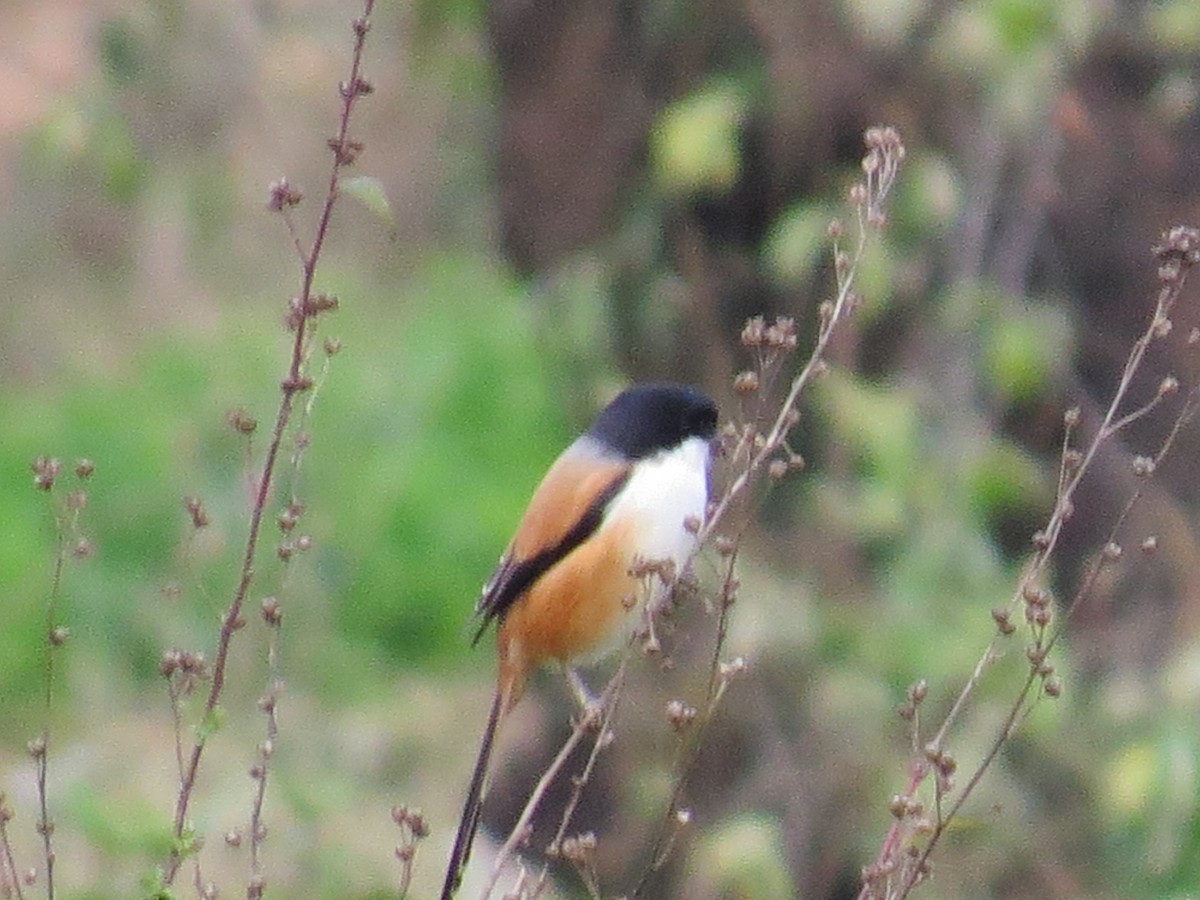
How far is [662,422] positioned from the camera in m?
3.87

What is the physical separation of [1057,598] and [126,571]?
3.20m

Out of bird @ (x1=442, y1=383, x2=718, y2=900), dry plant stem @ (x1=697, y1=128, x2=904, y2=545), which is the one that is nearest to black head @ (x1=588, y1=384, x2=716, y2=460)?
bird @ (x1=442, y1=383, x2=718, y2=900)

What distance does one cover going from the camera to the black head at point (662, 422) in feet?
12.7

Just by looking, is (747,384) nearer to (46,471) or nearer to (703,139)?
(46,471)

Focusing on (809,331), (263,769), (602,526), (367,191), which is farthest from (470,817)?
(809,331)

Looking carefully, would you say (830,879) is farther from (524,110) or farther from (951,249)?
(524,110)

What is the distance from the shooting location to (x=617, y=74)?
207 inches

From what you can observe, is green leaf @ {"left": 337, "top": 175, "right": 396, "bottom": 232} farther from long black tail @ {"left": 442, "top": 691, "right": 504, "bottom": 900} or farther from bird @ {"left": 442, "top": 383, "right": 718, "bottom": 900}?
bird @ {"left": 442, "top": 383, "right": 718, "bottom": 900}

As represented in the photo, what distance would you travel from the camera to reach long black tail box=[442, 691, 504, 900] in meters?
2.95

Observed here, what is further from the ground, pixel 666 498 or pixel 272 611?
pixel 272 611

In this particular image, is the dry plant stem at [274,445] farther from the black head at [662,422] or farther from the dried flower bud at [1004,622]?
the black head at [662,422]

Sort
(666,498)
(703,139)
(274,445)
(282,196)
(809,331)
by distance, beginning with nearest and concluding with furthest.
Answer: (274,445) < (282,196) < (666,498) < (703,139) < (809,331)

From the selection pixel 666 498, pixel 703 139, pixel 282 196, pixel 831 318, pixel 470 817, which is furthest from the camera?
pixel 703 139

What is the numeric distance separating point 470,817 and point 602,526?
69cm
